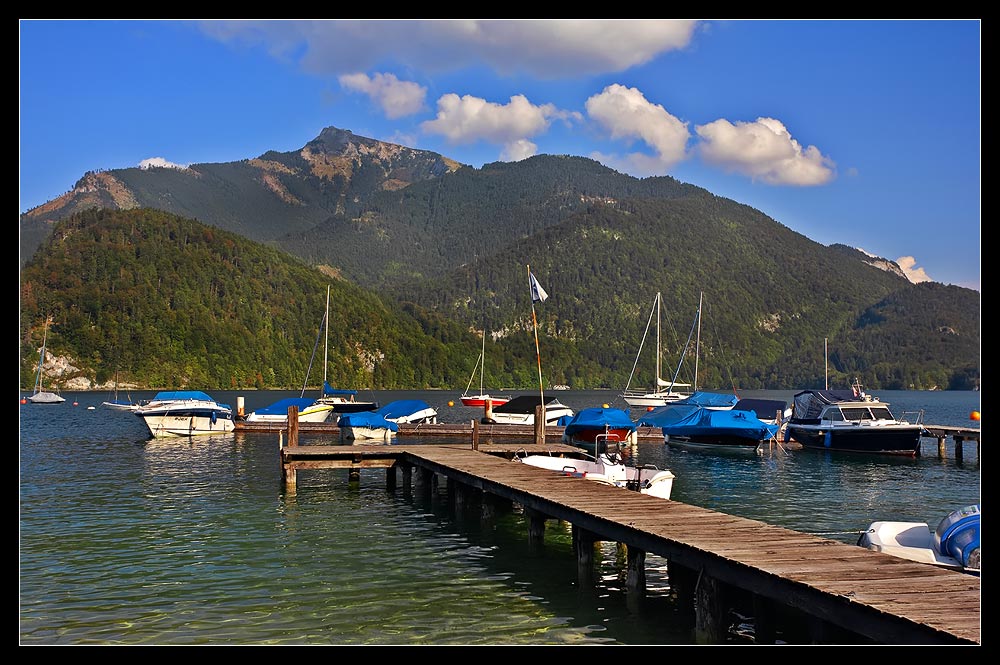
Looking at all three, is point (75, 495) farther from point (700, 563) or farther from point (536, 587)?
point (700, 563)

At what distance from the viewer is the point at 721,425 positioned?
5572cm

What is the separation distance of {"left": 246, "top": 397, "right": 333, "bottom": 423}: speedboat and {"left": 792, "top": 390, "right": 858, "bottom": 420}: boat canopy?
37.3 metres

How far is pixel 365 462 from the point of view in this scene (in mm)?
33906

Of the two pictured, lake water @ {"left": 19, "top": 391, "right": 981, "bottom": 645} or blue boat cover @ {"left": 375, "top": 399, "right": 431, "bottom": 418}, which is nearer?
lake water @ {"left": 19, "top": 391, "right": 981, "bottom": 645}

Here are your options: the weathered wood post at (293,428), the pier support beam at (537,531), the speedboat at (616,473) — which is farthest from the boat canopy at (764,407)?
the pier support beam at (537,531)

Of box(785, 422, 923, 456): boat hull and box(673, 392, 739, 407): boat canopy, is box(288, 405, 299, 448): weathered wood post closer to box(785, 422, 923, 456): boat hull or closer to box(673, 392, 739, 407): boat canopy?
box(785, 422, 923, 456): boat hull

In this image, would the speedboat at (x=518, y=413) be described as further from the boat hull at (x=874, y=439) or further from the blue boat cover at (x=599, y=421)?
the boat hull at (x=874, y=439)

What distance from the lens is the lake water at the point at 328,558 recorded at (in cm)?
1543

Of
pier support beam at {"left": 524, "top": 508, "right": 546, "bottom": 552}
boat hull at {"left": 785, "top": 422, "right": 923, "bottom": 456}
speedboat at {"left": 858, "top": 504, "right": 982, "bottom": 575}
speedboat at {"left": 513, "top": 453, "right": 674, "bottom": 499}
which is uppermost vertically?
speedboat at {"left": 858, "top": 504, "right": 982, "bottom": 575}

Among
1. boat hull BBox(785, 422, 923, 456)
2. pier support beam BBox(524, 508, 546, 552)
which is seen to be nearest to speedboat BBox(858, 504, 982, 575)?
pier support beam BBox(524, 508, 546, 552)

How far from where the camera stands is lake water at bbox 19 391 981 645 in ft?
50.6

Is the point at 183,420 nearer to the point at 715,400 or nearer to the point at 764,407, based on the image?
the point at 715,400

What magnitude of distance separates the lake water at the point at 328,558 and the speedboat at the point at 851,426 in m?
9.35
